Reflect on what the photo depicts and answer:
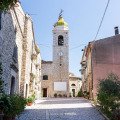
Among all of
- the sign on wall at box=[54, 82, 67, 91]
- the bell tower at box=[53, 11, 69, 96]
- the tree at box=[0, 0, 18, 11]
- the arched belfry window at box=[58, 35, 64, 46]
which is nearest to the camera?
the tree at box=[0, 0, 18, 11]

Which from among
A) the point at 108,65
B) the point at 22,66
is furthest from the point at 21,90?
the point at 108,65

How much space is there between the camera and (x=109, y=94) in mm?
12719

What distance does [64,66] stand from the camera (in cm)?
4850

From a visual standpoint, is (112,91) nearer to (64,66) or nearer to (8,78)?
(8,78)

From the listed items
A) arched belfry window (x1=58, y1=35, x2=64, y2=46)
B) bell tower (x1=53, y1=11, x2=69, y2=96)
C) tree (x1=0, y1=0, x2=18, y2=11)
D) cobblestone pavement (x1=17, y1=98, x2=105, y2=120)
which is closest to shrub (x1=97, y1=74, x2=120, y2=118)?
cobblestone pavement (x1=17, y1=98, x2=105, y2=120)

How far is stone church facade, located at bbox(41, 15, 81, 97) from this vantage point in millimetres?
47125

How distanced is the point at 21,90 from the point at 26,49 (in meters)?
3.34

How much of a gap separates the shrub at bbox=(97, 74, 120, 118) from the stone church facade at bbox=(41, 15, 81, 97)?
33.5 m

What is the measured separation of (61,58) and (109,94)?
120 ft

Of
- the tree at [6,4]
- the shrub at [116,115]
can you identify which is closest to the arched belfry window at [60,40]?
the shrub at [116,115]

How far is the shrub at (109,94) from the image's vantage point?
1211 centimetres

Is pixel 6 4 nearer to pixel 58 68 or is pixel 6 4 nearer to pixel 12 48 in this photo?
pixel 12 48

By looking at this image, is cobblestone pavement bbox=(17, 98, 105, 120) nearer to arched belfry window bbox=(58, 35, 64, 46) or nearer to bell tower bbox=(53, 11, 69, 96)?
bell tower bbox=(53, 11, 69, 96)

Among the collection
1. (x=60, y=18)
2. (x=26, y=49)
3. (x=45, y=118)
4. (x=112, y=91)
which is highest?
(x=60, y=18)
